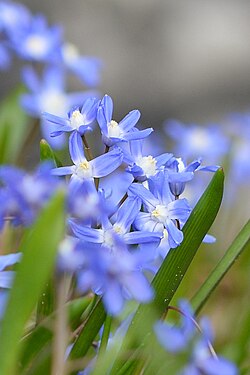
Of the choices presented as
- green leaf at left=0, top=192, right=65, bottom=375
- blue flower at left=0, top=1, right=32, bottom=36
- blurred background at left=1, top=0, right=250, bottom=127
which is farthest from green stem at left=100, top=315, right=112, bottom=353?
blurred background at left=1, top=0, right=250, bottom=127

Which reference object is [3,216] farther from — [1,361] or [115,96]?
[115,96]

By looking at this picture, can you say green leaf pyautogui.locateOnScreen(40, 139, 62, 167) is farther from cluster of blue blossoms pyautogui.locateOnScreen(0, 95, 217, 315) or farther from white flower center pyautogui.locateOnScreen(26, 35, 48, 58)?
white flower center pyautogui.locateOnScreen(26, 35, 48, 58)

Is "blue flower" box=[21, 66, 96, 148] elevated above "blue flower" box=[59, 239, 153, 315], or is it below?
below

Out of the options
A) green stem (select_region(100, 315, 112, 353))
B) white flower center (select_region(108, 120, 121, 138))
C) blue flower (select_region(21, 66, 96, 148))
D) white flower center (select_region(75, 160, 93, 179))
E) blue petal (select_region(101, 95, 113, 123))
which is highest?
blue petal (select_region(101, 95, 113, 123))

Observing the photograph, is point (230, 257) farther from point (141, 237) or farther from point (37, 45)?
point (37, 45)

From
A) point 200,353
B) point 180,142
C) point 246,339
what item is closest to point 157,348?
point 200,353

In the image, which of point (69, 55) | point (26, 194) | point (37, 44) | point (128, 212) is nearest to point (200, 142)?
point (69, 55)
